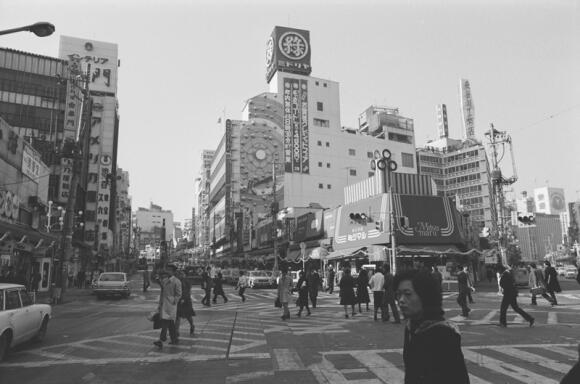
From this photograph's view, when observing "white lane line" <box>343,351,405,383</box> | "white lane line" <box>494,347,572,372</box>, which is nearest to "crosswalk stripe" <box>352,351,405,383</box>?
"white lane line" <box>343,351,405,383</box>

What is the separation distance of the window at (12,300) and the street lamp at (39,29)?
20.8 feet

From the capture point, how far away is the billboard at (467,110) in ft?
339

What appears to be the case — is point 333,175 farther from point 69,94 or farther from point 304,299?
point 304,299

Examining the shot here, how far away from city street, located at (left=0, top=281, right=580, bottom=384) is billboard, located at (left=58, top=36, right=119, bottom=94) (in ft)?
232

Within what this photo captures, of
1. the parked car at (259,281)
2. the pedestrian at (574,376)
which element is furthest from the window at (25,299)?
the parked car at (259,281)

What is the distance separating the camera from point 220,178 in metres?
110

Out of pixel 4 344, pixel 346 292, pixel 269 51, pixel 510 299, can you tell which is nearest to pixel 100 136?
pixel 269 51

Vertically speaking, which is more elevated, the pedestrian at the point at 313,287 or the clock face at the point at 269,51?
the clock face at the point at 269,51

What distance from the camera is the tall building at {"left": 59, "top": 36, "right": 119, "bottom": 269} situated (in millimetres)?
65562

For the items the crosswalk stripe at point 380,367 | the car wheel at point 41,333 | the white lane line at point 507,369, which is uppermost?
the car wheel at point 41,333

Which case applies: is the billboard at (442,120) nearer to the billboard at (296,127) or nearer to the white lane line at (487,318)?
the billboard at (296,127)

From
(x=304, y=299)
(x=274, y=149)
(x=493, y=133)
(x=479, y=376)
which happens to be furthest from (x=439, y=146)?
(x=479, y=376)

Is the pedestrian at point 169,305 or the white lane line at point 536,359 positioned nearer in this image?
the white lane line at point 536,359

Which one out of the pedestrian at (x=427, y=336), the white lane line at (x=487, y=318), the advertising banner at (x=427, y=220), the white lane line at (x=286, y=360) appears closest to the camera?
the pedestrian at (x=427, y=336)
